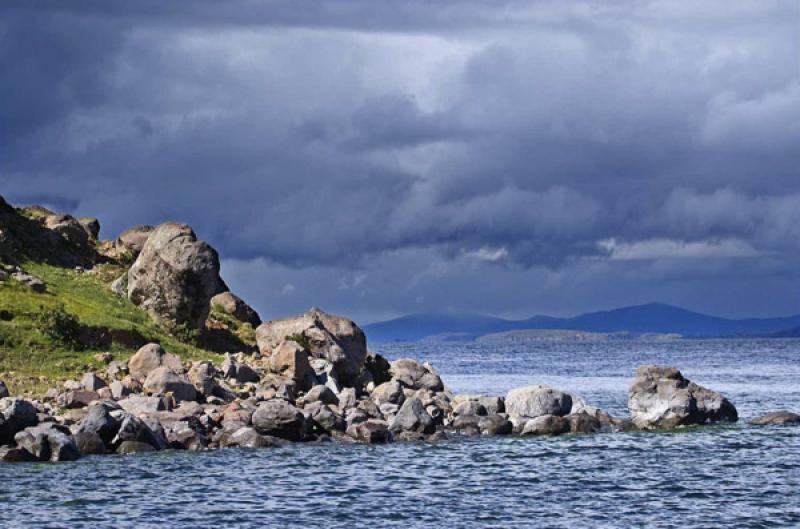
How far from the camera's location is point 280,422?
5950 cm

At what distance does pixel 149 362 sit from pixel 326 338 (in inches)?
592

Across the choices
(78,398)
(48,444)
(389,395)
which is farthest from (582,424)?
(48,444)

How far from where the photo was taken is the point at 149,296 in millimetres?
82625

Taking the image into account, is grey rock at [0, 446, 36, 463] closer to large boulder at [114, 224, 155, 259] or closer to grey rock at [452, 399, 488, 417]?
grey rock at [452, 399, 488, 417]

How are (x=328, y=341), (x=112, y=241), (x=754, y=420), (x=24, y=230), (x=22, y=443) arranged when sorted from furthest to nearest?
(x=112, y=241) < (x=24, y=230) < (x=328, y=341) < (x=754, y=420) < (x=22, y=443)

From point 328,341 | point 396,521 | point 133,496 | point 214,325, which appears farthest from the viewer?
point 214,325

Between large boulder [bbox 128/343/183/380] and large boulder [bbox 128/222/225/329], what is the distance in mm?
13128

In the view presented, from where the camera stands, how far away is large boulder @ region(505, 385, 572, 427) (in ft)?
224

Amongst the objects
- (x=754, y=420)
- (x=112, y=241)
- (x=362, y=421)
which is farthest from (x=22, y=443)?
(x=112, y=241)

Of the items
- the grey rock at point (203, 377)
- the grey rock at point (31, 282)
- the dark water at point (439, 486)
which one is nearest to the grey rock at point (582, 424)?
the dark water at point (439, 486)

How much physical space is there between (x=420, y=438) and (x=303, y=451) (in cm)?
769

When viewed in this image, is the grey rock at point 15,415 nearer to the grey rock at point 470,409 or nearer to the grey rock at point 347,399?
the grey rock at point 347,399

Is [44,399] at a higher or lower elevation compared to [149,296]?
lower

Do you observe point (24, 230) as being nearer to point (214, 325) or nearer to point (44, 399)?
point (214, 325)
